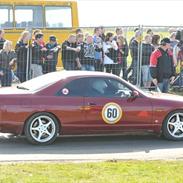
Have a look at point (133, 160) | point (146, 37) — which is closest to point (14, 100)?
point (133, 160)

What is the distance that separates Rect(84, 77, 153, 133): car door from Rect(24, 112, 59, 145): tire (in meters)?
0.68

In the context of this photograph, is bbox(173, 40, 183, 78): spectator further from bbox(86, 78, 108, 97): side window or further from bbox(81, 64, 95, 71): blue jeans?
bbox(86, 78, 108, 97): side window

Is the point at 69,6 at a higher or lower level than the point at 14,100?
higher

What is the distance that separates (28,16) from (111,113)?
36.8 feet

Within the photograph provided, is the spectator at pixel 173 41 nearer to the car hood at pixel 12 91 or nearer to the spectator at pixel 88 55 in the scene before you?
the spectator at pixel 88 55

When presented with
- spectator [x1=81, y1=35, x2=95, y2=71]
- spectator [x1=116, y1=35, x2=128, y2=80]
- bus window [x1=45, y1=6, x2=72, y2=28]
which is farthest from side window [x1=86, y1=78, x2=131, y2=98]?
bus window [x1=45, y1=6, x2=72, y2=28]

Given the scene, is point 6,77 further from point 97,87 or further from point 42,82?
point 97,87

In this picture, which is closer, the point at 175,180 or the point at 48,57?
the point at 175,180

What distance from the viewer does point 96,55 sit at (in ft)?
56.6

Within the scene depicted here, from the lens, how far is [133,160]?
989cm

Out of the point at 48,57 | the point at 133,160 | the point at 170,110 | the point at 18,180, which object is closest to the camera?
the point at 18,180

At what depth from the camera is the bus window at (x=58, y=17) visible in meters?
22.4

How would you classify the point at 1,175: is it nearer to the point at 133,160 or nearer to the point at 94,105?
the point at 133,160

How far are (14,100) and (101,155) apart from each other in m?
1.94
